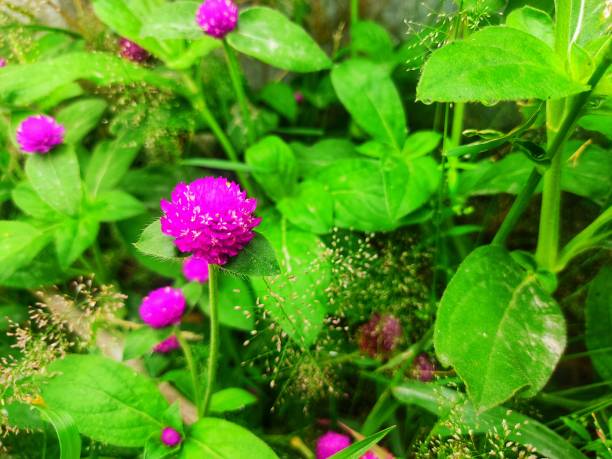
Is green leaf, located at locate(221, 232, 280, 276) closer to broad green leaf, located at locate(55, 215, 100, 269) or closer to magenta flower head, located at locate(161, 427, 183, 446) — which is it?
magenta flower head, located at locate(161, 427, 183, 446)

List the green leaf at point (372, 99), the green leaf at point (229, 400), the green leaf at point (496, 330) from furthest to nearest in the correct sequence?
1. the green leaf at point (372, 99)
2. the green leaf at point (229, 400)
3. the green leaf at point (496, 330)

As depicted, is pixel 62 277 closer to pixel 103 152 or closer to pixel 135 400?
pixel 103 152

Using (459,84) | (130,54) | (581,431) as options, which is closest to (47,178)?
(130,54)

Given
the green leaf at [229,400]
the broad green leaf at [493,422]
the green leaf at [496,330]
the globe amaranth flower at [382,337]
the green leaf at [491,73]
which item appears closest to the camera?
the green leaf at [491,73]

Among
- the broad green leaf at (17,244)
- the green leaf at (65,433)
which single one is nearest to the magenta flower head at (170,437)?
the green leaf at (65,433)

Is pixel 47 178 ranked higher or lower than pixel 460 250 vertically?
higher

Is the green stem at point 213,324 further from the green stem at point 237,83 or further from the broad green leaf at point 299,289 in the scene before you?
the green stem at point 237,83

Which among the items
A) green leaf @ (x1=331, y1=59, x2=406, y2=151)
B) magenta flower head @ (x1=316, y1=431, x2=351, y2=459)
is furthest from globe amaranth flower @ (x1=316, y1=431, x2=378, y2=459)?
green leaf @ (x1=331, y1=59, x2=406, y2=151)
